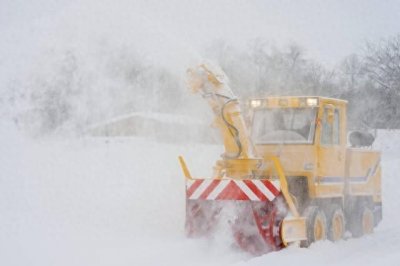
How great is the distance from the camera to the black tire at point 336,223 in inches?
399

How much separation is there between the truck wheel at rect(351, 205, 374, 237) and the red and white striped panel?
2958 millimetres

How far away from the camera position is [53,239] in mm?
9422

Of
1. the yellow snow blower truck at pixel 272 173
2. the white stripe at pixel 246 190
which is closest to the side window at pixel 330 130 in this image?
the yellow snow blower truck at pixel 272 173

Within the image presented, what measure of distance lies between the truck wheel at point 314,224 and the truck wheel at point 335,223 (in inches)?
12.4

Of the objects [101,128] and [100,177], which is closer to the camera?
[100,177]

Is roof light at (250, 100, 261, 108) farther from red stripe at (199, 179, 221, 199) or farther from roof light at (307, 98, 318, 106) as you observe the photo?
red stripe at (199, 179, 221, 199)

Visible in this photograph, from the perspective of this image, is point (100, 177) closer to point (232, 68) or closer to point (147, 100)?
point (147, 100)

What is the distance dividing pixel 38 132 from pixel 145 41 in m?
5.80

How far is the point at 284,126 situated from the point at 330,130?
2.47 ft

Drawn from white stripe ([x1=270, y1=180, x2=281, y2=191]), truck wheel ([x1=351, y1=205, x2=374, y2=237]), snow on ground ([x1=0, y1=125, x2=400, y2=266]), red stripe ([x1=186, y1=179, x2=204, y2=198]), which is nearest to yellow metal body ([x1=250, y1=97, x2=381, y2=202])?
truck wheel ([x1=351, y1=205, x2=374, y2=237])

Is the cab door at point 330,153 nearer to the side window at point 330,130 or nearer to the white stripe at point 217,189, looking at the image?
the side window at point 330,130

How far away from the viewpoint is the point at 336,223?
1041 cm

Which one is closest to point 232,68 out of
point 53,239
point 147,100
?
point 147,100

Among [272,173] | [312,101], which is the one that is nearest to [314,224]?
[272,173]
